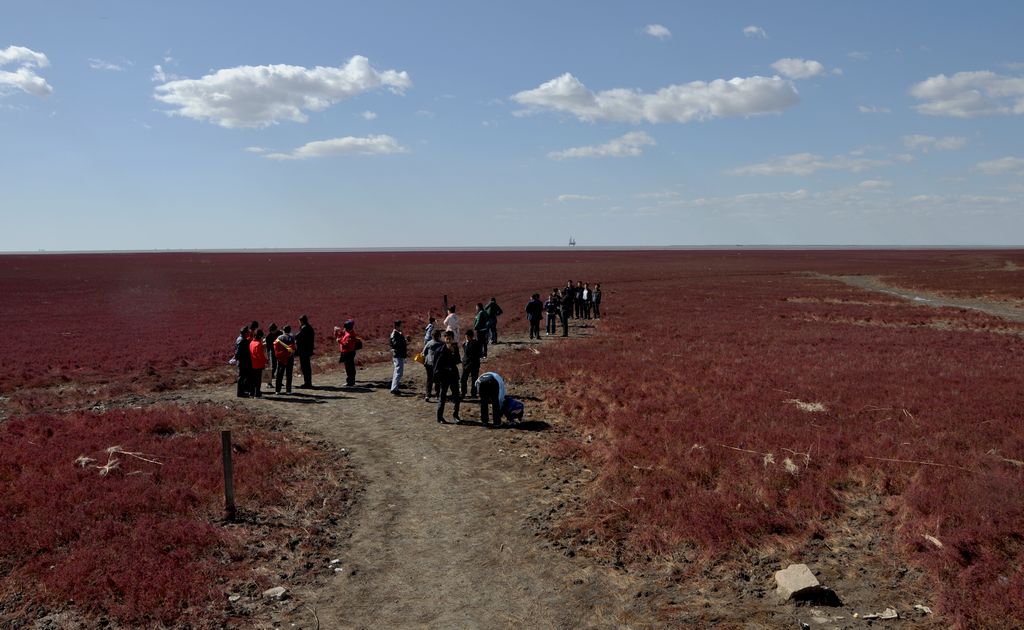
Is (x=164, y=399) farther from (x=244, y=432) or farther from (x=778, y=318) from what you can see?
(x=778, y=318)

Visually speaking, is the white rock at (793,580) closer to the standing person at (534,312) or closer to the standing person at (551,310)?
the standing person at (534,312)

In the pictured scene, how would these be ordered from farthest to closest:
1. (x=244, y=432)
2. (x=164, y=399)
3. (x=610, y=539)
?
(x=164, y=399)
(x=244, y=432)
(x=610, y=539)

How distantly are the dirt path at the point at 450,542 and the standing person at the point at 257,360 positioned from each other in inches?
129

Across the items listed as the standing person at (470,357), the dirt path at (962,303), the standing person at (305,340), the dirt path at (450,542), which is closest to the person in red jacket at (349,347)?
the standing person at (305,340)

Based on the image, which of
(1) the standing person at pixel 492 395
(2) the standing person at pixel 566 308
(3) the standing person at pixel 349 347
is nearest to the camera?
(1) the standing person at pixel 492 395

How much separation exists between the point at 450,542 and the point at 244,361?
1148 cm

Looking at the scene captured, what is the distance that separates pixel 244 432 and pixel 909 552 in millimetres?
13045

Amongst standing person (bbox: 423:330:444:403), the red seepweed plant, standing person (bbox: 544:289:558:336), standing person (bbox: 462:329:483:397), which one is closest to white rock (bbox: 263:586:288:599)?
the red seepweed plant

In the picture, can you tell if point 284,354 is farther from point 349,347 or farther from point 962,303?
point 962,303

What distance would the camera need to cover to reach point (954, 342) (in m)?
27.4

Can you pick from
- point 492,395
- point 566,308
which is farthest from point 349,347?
point 566,308

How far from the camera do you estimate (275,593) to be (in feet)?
26.7

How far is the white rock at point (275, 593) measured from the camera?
26.5 ft

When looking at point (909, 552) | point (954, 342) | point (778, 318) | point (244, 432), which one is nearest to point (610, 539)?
point (909, 552)
